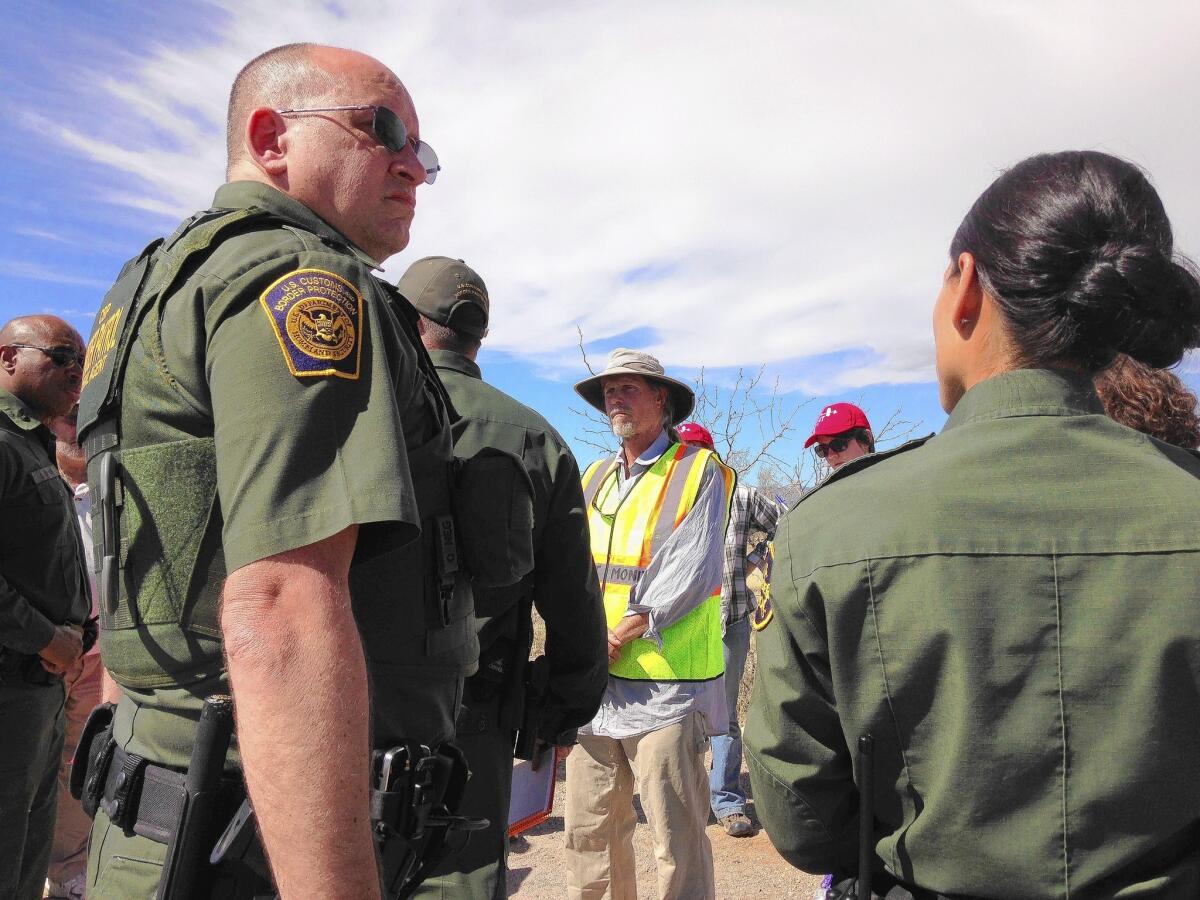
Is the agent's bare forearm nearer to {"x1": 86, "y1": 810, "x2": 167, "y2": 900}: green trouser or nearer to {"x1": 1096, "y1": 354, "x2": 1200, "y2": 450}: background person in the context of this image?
{"x1": 86, "y1": 810, "x2": 167, "y2": 900}: green trouser

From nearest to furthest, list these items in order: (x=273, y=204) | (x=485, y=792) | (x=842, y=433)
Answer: (x=273, y=204) → (x=485, y=792) → (x=842, y=433)

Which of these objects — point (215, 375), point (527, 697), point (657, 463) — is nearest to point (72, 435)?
point (657, 463)

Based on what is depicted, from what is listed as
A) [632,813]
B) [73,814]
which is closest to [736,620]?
[632,813]

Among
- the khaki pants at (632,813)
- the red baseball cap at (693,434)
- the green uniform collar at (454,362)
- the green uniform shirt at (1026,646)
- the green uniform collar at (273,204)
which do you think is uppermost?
the red baseball cap at (693,434)

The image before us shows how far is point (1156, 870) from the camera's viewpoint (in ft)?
4.18

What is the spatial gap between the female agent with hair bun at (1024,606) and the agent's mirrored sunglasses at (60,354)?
150 inches

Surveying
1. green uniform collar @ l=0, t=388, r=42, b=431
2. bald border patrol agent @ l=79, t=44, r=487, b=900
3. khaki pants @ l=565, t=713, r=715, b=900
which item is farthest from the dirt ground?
bald border patrol agent @ l=79, t=44, r=487, b=900

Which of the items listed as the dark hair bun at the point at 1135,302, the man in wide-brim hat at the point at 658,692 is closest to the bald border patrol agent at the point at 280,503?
the dark hair bun at the point at 1135,302

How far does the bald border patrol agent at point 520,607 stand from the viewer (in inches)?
102

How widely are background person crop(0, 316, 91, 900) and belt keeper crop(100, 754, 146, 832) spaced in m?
2.44

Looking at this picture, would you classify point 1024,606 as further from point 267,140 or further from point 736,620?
point 736,620

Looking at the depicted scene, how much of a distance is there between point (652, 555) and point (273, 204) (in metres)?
2.75

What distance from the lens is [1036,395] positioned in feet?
4.56

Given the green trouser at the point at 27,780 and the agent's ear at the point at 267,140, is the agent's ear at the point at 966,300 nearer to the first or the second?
the agent's ear at the point at 267,140
